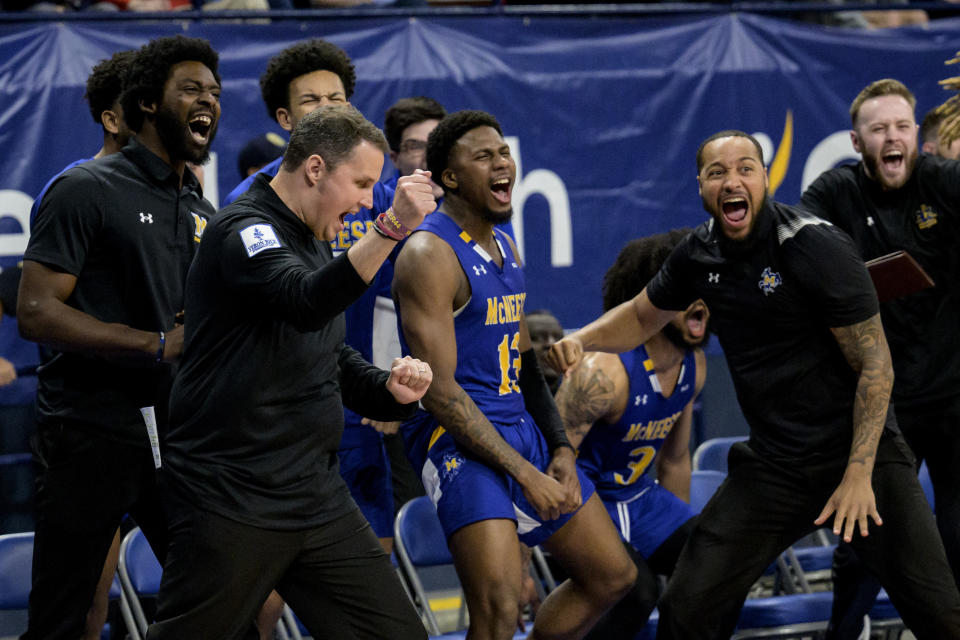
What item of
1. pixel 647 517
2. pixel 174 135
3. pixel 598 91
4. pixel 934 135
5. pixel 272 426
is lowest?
pixel 647 517

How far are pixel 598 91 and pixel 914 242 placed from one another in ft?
8.68

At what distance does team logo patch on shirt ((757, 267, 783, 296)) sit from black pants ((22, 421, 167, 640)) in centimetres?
218

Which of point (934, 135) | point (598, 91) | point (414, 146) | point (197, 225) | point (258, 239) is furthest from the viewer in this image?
point (598, 91)

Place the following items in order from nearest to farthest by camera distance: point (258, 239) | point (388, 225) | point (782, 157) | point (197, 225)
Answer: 1. point (388, 225)
2. point (258, 239)
3. point (197, 225)
4. point (782, 157)

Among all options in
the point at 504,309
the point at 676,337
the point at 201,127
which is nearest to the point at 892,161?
the point at 676,337

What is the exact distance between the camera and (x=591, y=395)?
4.97m

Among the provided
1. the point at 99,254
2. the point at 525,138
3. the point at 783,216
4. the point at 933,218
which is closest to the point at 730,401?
the point at 525,138

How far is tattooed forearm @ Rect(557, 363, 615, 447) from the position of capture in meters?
4.96

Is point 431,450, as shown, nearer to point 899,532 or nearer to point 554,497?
point 554,497

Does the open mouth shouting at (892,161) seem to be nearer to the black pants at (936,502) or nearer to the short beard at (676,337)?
the black pants at (936,502)

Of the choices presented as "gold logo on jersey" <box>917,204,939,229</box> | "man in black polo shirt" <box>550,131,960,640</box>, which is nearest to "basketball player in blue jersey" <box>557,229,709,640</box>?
"man in black polo shirt" <box>550,131,960,640</box>

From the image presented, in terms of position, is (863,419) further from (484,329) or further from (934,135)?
(934,135)

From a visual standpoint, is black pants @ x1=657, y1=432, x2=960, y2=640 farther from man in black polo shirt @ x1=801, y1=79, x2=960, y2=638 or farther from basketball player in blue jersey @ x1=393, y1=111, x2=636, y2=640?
man in black polo shirt @ x1=801, y1=79, x2=960, y2=638

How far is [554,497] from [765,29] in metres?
4.43
